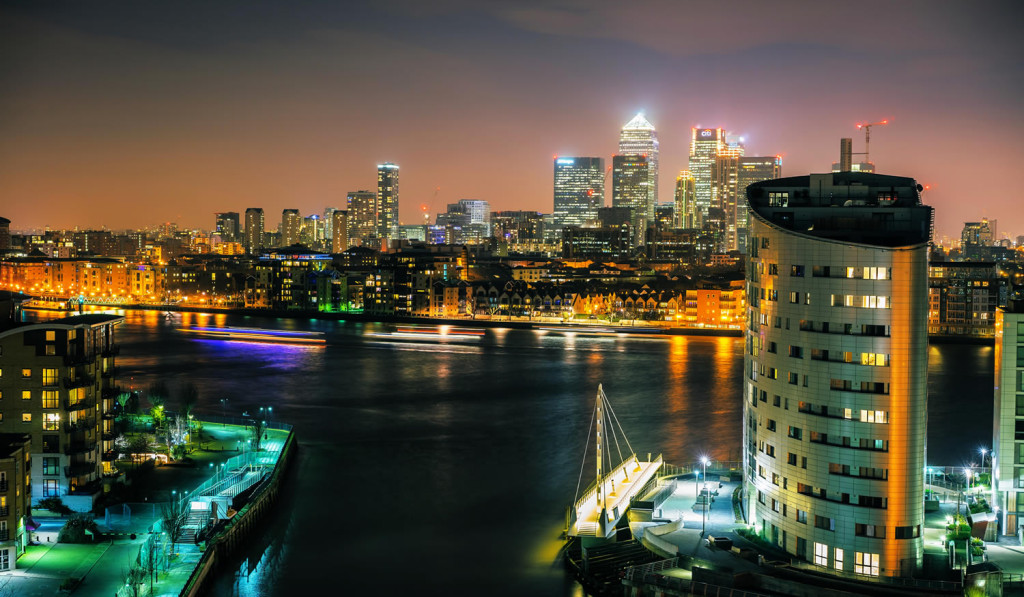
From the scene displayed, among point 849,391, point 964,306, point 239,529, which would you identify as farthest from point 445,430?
point 964,306

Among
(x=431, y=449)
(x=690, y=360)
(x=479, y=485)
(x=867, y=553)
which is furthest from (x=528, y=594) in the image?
(x=690, y=360)

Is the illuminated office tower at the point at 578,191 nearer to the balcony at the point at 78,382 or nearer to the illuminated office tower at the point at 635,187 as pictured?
the illuminated office tower at the point at 635,187

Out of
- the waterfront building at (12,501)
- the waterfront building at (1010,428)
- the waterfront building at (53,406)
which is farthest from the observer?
the waterfront building at (53,406)

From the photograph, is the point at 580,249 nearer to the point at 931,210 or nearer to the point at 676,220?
the point at 676,220

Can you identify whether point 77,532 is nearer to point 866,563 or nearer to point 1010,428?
point 866,563

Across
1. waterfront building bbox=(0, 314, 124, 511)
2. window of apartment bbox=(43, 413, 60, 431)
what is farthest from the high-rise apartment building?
window of apartment bbox=(43, 413, 60, 431)

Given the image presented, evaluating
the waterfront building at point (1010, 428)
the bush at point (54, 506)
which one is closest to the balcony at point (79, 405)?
the bush at point (54, 506)
